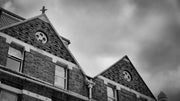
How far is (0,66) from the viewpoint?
21.9 meters

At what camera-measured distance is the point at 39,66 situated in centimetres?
2422

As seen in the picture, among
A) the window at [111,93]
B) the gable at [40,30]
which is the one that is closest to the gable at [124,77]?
the window at [111,93]

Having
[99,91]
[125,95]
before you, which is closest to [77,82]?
[99,91]

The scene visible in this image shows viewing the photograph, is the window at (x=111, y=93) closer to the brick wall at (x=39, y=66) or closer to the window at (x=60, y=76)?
the window at (x=60, y=76)

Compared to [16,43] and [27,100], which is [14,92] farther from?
[16,43]

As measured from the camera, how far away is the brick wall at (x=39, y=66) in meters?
23.6

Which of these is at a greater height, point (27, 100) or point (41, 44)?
point (41, 44)

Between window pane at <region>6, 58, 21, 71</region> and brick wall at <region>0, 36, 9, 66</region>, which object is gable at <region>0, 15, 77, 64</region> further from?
window pane at <region>6, 58, 21, 71</region>

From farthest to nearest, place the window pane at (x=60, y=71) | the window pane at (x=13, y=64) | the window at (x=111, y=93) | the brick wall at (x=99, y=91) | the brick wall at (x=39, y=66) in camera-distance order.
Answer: the window at (x=111, y=93)
the brick wall at (x=99, y=91)
the window pane at (x=60, y=71)
the brick wall at (x=39, y=66)
the window pane at (x=13, y=64)

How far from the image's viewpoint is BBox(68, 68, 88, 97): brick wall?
25.4 meters

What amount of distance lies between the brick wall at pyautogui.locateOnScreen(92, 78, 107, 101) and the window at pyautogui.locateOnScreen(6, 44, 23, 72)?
583cm

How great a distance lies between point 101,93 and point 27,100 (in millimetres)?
6393

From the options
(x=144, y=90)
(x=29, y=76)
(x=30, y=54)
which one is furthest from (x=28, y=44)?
(x=144, y=90)

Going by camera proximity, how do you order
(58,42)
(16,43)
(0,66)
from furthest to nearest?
1. (58,42)
2. (16,43)
3. (0,66)
